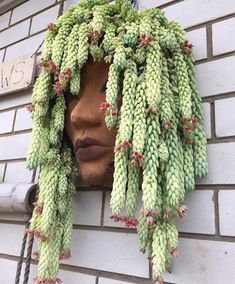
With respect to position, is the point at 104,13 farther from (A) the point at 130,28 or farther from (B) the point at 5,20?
(B) the point at 5,20

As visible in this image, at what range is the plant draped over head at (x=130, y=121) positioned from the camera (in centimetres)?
68

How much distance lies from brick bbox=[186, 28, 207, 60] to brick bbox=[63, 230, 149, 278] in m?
0.51

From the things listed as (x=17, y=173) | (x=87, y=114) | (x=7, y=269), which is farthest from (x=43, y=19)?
(x=7, y=269)

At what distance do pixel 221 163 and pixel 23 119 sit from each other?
79cm

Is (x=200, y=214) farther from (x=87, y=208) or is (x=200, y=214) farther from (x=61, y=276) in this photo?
(x=61, y=276)

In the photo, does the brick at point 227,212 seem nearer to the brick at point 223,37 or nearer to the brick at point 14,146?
the brick at point 223,37

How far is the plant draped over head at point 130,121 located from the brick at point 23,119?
1.21ft

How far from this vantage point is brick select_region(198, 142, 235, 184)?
75 cm

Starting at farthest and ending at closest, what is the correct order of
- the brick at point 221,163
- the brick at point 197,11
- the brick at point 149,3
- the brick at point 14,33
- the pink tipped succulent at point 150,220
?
the brick at point 14,33, the brick at point 149,3, the brick at point 197,11, the brick at point 221,163, the pink tipped succulent at point 150,220

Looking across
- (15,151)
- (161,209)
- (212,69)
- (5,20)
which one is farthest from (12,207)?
(5,20)

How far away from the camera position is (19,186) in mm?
1075

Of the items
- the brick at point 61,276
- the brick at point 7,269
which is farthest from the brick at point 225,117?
the brick at point 7,269

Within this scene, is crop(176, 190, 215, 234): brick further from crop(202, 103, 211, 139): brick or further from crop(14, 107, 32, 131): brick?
crop(14, 107, 32, 131): brick

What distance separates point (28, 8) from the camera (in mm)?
1443
